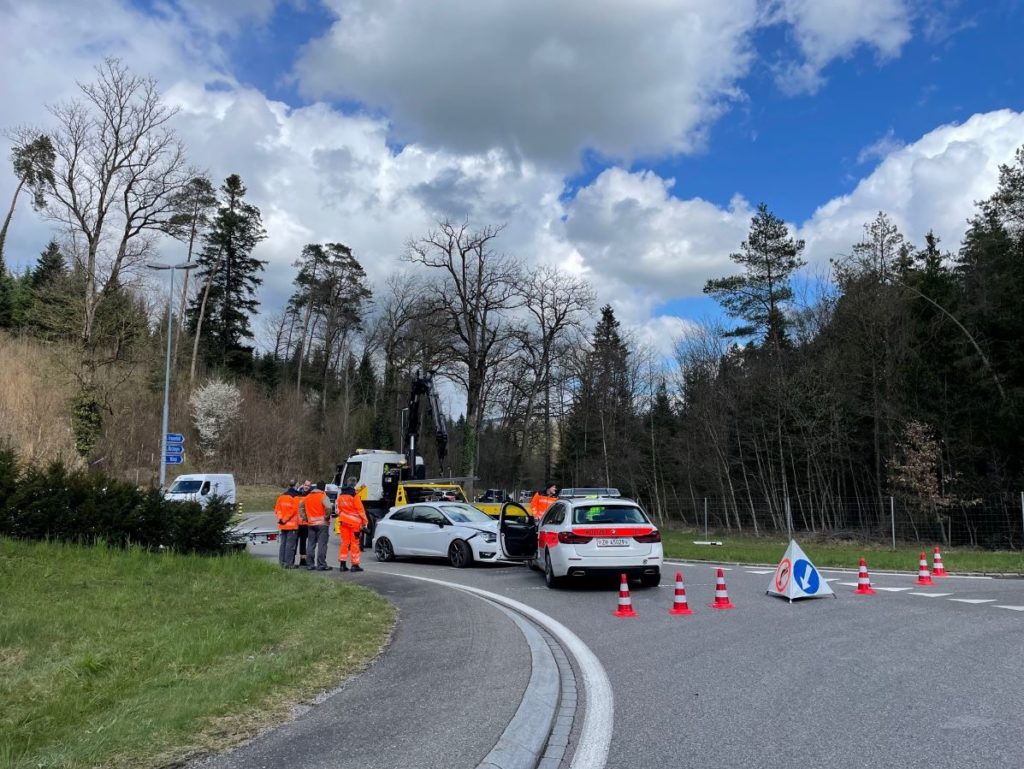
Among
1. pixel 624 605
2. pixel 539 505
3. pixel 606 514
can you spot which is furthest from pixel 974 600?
pixel 539 505

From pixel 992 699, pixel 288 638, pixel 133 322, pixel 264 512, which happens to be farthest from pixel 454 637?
pixel 264 512

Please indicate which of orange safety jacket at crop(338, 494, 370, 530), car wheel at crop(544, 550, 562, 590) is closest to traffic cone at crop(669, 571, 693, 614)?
car wheel at crop(544, 550, 562, 590)

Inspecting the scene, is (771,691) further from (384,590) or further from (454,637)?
(384,590)

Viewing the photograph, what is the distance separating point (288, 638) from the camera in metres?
8.09

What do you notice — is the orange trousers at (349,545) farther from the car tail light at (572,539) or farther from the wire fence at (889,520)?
the wire fence at (889,520)

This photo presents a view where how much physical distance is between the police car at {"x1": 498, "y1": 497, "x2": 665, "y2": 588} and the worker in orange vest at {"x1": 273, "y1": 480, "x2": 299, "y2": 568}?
585 cm

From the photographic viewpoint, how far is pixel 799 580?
11602mm

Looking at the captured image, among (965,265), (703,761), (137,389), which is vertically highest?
(965,265)

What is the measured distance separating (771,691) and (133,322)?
3059 cm

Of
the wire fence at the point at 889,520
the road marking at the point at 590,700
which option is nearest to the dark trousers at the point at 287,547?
the road marking at the point at 590,700

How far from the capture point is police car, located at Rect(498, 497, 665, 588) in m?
12.8

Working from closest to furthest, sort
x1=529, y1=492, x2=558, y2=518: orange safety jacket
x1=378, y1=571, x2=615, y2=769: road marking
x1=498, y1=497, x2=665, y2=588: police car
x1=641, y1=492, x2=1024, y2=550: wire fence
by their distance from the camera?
x1=378, y1=571, x2=615, y2=769: road marking, x1=498, y1=497, x2=665, y2=588: police car, x1=529, y1=492, x2=558, y2=518: orange safety jacket, x1=641, y1=492, x2=1024, y2=550: wire fence

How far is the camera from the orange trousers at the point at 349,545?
16266 mm

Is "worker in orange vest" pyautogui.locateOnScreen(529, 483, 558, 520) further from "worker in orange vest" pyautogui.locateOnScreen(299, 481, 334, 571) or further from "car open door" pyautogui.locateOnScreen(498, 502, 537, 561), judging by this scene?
"worker in orange vest" pyautogui.locateOnScreen(299, 481, 334, 571)
